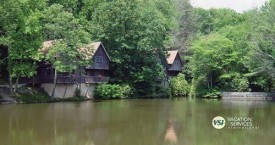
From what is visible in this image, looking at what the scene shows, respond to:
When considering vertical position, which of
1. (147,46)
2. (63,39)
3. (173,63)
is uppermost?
(147,46)

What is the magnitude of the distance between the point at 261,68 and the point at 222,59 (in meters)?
5.89

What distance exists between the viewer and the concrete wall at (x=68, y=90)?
1620 inches

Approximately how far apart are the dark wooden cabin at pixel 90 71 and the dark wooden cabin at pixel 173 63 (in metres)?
13.2

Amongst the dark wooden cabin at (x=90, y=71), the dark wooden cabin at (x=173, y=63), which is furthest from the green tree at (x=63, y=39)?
the dark wooden cabin at (x=173, y=63)

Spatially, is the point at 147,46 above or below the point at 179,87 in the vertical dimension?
above

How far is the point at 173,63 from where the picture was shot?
59281 mm

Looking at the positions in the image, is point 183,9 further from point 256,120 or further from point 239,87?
point 256,120

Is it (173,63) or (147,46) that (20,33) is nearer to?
(147,46)

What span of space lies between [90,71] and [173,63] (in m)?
17.3

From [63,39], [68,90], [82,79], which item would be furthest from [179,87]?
[63,39]

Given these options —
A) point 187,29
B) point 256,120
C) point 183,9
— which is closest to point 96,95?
point 256,120

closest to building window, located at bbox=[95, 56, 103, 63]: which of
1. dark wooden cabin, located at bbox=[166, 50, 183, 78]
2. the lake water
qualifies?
dark wooden cabin, located at bbox=[166, 50, 183, 78]

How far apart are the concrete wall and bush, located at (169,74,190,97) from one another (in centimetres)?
1403

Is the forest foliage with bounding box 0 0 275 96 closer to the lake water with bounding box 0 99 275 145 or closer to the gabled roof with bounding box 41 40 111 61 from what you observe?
the gabled roof with bounding box 41 40 111 61
